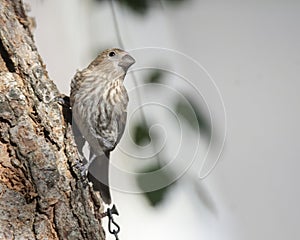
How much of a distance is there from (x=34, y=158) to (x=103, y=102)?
16.4 inches

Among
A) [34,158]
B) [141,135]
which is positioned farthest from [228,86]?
[34,158]

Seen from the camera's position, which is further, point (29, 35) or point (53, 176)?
point (29, 35)

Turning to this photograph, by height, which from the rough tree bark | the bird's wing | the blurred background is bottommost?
the blurred background

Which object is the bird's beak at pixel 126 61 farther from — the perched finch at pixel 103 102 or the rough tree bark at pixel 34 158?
the rough tree bark at pixel 34 158

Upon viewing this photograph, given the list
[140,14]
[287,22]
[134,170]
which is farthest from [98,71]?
[287,22]

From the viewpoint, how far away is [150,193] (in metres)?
1.77

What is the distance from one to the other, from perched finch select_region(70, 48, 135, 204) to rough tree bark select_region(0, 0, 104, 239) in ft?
0.53

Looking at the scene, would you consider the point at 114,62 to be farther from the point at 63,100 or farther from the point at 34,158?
the point at 34,158

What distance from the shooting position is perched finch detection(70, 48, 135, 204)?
168 centimetres

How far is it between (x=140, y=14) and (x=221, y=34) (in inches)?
30.4

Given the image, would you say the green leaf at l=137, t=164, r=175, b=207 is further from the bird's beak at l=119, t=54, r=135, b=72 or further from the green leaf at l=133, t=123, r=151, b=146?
the bird's beak at l=119, t=54, r=135, b=72

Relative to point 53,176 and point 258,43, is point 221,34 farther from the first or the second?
point 53,176

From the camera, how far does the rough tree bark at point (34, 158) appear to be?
138cm

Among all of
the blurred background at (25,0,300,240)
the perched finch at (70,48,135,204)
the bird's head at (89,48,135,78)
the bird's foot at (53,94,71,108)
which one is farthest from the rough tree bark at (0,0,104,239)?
the blurred background at (25,0,300,240)
